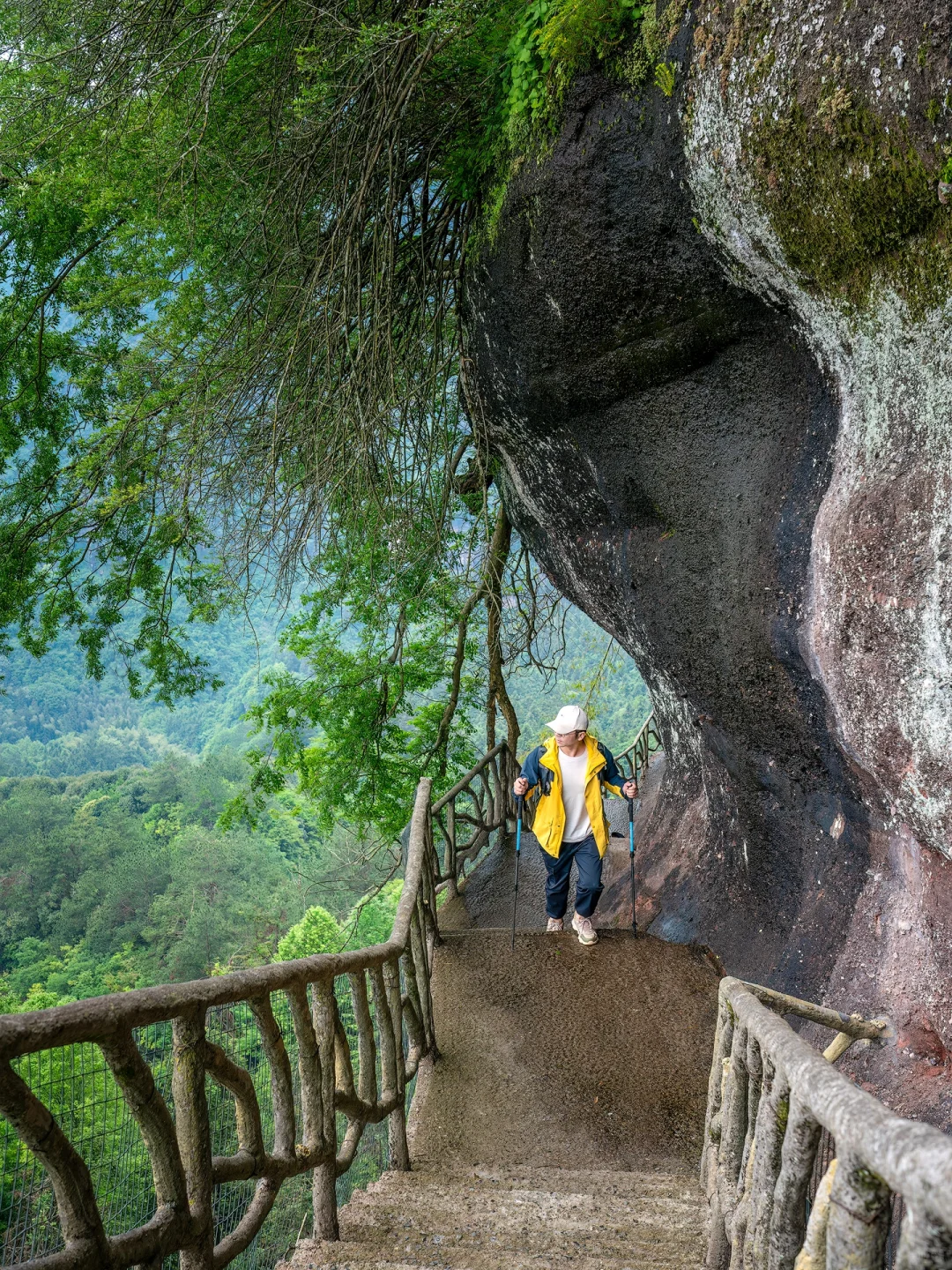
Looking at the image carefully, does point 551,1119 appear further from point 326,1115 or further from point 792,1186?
point 792,1186

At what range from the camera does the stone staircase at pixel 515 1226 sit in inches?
105

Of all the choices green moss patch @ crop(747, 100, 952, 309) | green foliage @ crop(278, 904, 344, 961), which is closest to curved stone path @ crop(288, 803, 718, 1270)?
green moss patch @ crop(747, 100, 952, 309)

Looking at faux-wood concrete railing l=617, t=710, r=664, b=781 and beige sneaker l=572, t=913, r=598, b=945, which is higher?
faux-wood concrete railing l=617, t=710, r=664, b=781

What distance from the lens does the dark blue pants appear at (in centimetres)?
578

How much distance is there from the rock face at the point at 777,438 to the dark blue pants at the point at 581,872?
0.93m

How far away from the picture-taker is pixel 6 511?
786 cm

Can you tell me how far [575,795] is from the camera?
5754 mm

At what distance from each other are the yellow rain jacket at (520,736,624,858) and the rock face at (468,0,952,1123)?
0.75 meters

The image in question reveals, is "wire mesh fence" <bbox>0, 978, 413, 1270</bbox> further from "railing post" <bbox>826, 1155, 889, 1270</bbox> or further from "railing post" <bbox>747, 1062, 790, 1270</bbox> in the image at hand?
"railing post" <bbox>826, 1155, 889, 1270</bbox>

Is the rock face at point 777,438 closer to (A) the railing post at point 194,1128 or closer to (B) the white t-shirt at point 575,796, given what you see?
(B) the white t-shirt at point 575,796

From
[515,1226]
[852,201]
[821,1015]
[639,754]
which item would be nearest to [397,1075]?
[515,1226]

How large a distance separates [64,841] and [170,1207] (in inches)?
1899

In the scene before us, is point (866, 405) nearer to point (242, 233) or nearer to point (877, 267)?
point (877, 267)

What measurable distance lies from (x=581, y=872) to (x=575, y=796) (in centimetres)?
56
